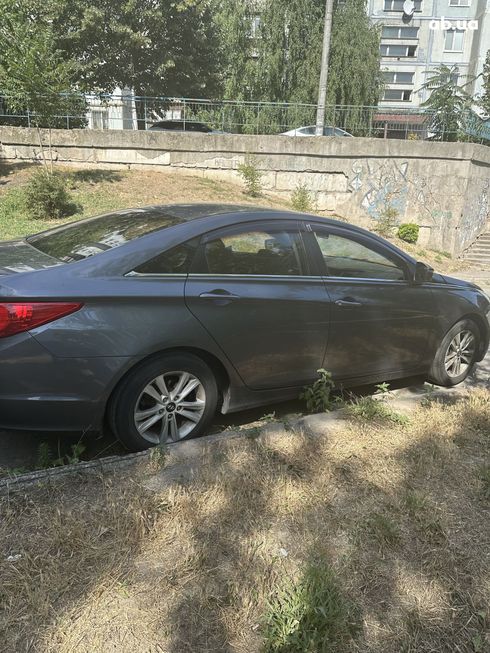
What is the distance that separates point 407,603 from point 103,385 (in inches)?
70.7

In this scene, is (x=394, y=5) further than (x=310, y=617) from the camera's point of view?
Yes

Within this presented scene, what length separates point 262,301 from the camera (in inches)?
136

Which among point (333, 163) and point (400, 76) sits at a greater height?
point (400, 76)

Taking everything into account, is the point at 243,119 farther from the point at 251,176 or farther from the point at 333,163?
the point at 251,176

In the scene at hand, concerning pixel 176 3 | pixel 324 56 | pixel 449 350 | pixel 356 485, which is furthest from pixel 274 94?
pixel 356 485

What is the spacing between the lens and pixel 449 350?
4672mm

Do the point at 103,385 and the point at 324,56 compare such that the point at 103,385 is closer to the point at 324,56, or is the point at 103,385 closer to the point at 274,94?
the point at 324,56

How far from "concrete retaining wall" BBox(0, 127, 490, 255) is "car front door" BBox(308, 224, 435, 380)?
13081mm

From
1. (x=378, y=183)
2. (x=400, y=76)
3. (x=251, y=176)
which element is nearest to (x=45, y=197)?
(x=251, y=176)

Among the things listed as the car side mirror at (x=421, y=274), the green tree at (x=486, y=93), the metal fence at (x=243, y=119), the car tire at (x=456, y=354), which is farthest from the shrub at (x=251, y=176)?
the green tree at (x=486, y=93)

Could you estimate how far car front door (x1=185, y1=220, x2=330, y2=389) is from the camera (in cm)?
329

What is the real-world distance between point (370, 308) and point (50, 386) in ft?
7.67

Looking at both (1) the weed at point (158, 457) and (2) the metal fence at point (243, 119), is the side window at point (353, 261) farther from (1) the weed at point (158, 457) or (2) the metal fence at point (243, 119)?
(2) the metal fence at point (243, 119)

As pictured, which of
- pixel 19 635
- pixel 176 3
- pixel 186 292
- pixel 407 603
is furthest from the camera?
pixel 176 3
